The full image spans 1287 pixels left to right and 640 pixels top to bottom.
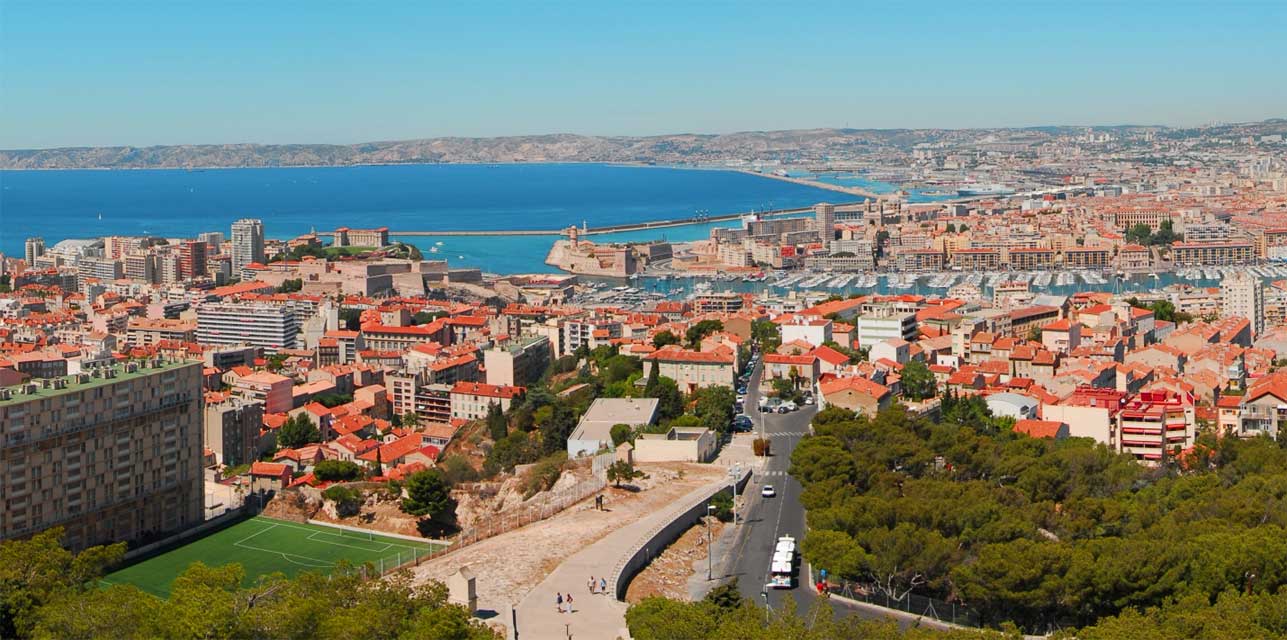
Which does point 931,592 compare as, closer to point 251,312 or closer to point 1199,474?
point 1199,474

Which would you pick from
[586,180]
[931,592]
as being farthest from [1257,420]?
[586,180]

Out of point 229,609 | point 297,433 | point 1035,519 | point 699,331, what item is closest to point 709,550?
point 1035,519

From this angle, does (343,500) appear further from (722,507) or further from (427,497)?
(722,507)

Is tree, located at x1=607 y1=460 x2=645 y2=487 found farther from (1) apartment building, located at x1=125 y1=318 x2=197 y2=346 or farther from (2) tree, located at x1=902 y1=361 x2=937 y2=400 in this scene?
(1) apartment building, located at x1=125 y1=318 x2=197 y2=346

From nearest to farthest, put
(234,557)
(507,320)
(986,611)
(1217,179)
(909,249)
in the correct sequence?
1. (986,611)
2. (234,557)
3. (507,320)
4. (909,249)
5. (1217,179)

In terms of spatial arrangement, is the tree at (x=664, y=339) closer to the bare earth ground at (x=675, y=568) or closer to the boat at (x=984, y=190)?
the bare earth ground at (x=675, y=568)
